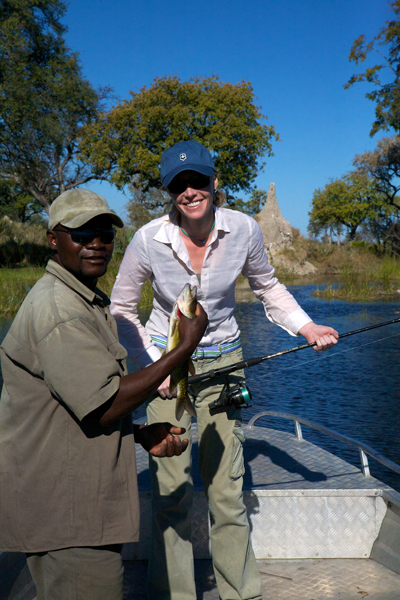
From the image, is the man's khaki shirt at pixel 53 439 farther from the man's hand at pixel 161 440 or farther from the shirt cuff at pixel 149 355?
the shirt cuff at pixel 149 355

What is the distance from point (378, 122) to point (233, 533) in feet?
105

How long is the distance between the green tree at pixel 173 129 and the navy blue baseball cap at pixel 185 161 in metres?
30.8

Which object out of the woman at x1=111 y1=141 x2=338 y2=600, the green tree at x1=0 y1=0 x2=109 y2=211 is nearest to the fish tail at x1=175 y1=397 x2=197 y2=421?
the woman at x1=111 y1=141 x2=338 y2=600

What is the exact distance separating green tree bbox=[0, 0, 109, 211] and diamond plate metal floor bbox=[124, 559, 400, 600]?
2760 centimetres

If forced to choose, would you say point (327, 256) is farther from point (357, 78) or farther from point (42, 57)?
point (42, 57)

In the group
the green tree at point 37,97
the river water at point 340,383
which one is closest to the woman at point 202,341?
the river water at point 340,383

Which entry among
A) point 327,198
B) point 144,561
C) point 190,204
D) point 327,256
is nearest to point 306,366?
point 144,561

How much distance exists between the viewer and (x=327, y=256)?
129 feet

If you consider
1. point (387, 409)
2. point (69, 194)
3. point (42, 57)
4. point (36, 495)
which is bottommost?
point (387, 409)

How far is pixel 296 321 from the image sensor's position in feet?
10.2

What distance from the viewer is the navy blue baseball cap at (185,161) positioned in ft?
8.90

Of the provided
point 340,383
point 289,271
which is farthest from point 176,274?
point 289,271

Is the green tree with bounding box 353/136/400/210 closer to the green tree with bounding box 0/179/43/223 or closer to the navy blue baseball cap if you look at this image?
the green tree with bounding box 0/179/43/223

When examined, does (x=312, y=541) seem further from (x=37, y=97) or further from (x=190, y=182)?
(x=37, y=97)
